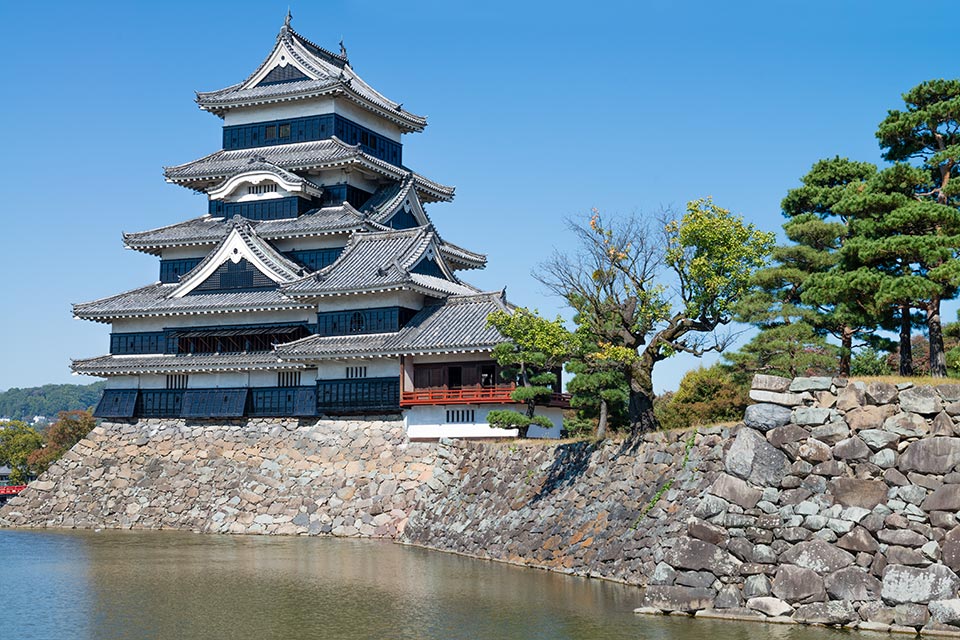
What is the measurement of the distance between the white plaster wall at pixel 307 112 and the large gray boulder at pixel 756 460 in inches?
1189

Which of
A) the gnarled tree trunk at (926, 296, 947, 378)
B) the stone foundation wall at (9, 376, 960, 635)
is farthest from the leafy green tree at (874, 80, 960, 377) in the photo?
the stone foundation wall at (9, 376, 960, 635)

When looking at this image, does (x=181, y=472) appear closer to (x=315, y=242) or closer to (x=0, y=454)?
(x=315, y=242)

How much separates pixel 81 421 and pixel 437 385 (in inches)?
1719

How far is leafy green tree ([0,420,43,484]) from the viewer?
246 ft

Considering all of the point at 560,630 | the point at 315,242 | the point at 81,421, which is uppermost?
the point at 315,242

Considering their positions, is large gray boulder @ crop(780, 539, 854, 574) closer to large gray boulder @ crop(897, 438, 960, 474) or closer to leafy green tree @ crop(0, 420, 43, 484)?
large gray boulder @ crop(897, 438, 960, 474)

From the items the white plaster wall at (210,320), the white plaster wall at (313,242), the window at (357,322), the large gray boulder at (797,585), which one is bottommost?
the large gray boulder at (797,585)

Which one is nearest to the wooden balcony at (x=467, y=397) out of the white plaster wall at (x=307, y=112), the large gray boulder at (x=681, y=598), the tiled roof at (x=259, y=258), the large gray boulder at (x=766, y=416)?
the tiled roof at (x=259, y=258)

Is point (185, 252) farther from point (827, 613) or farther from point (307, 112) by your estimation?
point (827, 613)

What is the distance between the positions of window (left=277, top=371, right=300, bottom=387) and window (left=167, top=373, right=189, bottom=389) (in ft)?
14.6

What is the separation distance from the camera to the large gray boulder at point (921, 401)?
20.0 meters

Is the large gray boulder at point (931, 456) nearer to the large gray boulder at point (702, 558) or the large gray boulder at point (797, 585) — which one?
the large gray boulder at point (797, 585)

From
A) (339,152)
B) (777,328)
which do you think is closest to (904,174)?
(777,328)

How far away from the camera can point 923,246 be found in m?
21.8
